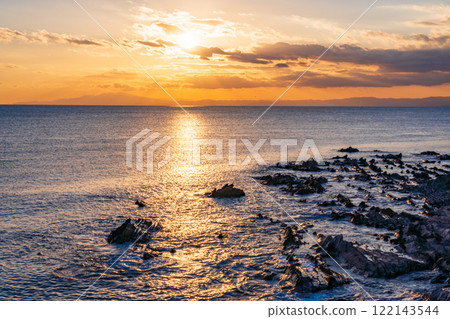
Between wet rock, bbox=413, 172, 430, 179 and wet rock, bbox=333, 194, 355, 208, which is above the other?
wet rock, bbox=413, 172, 430, 179

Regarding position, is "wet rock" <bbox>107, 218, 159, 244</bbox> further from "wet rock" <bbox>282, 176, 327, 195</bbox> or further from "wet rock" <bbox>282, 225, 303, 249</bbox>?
"wet rock" <bbox>282, 176, 327, 195</bbox>

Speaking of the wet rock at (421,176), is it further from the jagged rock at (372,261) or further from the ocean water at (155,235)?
the jagged rock at (372,261)

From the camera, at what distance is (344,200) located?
134 ft

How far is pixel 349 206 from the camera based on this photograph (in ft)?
129

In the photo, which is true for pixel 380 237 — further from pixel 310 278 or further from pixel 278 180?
pixel 278 180

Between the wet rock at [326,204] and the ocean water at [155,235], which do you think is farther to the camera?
the wet rock at [326,204]

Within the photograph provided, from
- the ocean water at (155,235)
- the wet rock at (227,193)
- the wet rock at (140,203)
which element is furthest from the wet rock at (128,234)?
the wet rock at (227,193)

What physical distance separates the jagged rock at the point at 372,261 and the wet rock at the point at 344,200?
13346 mm

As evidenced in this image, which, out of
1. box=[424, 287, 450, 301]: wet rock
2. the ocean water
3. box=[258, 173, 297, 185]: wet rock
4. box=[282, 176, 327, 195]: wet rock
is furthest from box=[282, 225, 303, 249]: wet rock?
box=[258, 173, 297, 185]: wet rock

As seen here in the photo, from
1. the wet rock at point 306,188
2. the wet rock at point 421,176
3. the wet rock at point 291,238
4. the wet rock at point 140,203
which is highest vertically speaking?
the wet rock at point 421,176

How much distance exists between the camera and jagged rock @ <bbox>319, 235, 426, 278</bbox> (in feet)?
76.6

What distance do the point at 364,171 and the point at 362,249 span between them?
123 ft

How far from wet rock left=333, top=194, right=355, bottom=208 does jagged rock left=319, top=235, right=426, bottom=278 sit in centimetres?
1335

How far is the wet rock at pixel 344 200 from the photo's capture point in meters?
39.3
